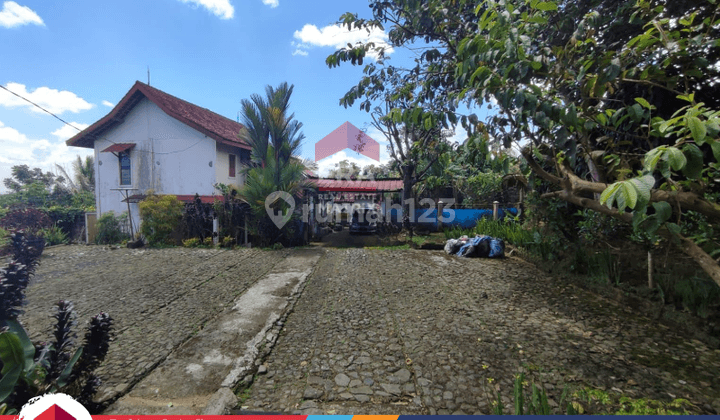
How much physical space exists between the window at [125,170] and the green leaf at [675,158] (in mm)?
15094

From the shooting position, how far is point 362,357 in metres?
2.96

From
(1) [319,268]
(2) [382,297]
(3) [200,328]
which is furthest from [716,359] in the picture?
(1) [319,268]

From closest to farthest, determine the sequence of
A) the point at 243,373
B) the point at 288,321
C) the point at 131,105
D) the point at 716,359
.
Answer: the point at 243,373 → the point at 716,359 → the point at 288,321 → the point at 131,105

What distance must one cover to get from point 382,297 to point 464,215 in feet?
27.4

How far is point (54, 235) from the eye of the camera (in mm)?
10469

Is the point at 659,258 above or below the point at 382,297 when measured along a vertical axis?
above

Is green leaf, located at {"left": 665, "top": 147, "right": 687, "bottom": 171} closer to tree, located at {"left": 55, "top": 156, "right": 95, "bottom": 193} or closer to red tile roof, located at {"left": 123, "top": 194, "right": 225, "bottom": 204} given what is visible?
red tile roof, located at {"left": 123, "top": 194, "right": 225, "bottom": 204}

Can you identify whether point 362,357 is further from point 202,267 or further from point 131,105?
point 131,105

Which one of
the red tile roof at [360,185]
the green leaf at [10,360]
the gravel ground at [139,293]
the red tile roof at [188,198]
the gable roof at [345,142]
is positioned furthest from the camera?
the gable roof at [345,142]

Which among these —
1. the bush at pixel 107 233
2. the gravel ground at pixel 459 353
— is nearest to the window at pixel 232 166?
the bush at pixel 107 233

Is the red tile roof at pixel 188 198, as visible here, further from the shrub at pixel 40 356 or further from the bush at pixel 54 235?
the shrub at pixel 40 356

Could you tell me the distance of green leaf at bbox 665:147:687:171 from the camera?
5.00ft

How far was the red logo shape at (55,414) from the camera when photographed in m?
1.47

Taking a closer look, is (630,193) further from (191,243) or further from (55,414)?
(191,243)
